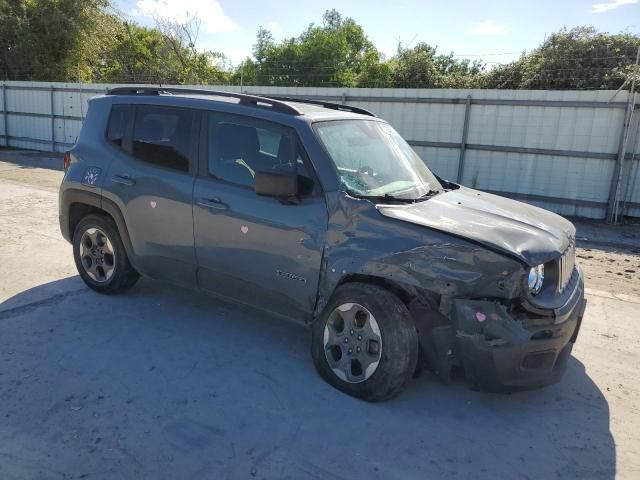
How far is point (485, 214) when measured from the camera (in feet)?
11.8

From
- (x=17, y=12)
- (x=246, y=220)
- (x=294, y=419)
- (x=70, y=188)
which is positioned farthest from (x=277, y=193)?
(x=17, y=12)

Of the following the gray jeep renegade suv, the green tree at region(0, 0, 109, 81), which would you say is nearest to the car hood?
the gray jeep renegade suv

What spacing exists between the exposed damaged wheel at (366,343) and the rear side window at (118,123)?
260 cm

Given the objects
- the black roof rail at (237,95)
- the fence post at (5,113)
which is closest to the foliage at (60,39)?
the fence post at (5,113)

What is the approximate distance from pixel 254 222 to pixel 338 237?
0.70m

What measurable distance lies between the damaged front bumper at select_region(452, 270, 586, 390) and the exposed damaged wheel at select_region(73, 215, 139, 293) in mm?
3234

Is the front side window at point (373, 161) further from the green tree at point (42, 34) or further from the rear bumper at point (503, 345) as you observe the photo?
the green tree at point (42, 34)

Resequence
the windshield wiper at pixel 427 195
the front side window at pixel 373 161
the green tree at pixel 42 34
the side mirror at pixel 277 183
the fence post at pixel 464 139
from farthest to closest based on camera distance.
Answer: the green tree at pixel 42 34 < the fence post at pixel 464 139 < the windshield wiper at pixel 427 195 < the front side window at pixel 373 161 < the side mirror at pixel 277 183

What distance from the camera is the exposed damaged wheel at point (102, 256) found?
4.78m

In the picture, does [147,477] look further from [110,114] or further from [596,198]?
[596,198]

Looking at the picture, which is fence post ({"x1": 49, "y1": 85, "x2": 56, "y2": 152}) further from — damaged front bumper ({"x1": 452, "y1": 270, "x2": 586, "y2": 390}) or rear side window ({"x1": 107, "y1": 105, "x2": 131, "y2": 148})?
damaged front bumper ({"x1": 452, "y1": 270, "x2": 586, "y2": 390})

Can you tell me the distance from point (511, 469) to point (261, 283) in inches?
79.7

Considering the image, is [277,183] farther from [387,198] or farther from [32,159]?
[32,159]

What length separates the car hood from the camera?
10.0 ft
